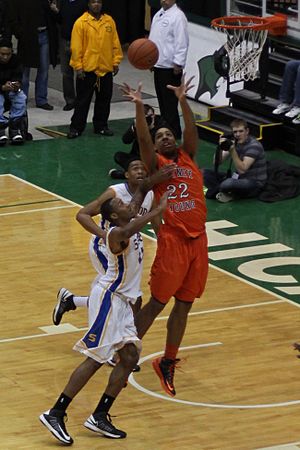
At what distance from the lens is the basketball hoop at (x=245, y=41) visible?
19.4 meters

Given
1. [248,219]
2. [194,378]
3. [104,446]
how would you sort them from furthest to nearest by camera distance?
[248,219] → [194,378] → [104,446]

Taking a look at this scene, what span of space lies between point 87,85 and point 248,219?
4.52 metres

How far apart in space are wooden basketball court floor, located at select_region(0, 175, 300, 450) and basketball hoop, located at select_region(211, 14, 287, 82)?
521cm

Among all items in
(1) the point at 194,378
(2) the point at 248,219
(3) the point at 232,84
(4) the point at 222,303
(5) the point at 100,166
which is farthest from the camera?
(3) the point at 232,84

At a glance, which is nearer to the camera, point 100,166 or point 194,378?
point 194,378

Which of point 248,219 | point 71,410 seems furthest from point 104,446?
point 248,219

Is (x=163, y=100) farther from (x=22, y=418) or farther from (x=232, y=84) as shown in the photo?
(x=22, y=418)

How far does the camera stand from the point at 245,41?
19.8 metres

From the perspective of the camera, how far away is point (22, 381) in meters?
11.2

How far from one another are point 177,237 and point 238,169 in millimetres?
5921

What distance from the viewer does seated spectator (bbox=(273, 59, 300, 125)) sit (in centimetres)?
1864

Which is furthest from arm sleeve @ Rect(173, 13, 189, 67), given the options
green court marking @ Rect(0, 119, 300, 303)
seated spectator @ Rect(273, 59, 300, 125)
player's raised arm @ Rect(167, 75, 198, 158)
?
player's raised arm @ Rect(167, 75, 198, 158)

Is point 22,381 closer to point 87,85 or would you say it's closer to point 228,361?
point 228,361

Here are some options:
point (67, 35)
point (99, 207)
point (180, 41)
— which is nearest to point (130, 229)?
point (99, 207)
